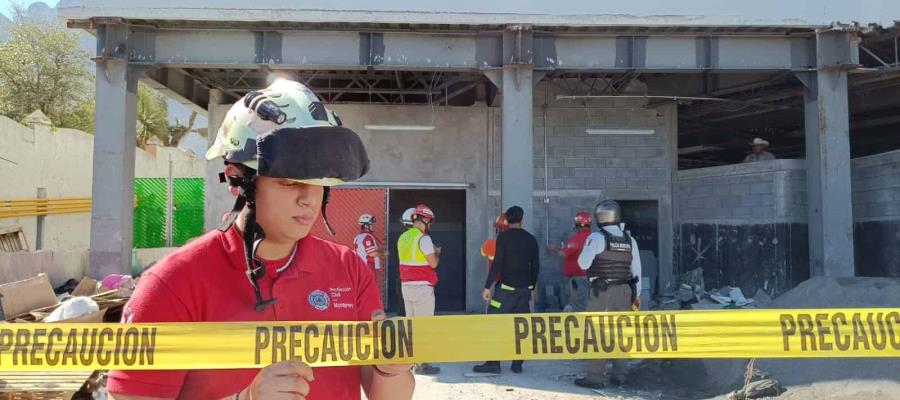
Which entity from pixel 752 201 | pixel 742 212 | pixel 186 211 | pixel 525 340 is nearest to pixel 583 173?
pixel 742 212

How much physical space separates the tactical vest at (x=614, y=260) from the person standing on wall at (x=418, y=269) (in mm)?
1942

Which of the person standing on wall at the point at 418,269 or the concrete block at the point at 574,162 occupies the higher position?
the concrete block at the point at 574,162

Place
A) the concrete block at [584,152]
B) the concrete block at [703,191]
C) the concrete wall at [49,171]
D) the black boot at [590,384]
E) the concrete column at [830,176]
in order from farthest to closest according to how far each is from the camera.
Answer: the concrete wall at [49,171]
the concrete block at [584,152]
the concrete block at [703,191]
the concrete column at [830,176]
the black boot at [590,384]

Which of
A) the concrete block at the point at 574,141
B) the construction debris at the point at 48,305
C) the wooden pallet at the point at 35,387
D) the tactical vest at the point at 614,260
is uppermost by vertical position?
the concrete block at the point at 574,141

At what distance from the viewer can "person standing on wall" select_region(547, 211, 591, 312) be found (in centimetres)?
924

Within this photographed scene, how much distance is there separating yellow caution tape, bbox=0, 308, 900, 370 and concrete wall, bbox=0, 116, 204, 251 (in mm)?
15716

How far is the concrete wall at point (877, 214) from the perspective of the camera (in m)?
9.66

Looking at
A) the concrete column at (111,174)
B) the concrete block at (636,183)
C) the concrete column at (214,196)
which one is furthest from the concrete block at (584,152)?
the concrete column at (111,174)

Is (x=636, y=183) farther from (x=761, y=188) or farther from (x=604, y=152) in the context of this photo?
(x=761, y=188)

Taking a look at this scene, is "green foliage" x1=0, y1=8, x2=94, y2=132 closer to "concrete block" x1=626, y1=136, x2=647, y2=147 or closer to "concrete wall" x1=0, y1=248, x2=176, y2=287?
"concrete wall" x1=0, y1=248, x2=176, y2=287

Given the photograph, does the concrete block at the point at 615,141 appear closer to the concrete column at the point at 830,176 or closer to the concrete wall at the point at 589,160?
the concrete wall at the point at 589,160

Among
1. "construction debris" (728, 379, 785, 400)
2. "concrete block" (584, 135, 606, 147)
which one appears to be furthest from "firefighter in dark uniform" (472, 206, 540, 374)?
"concrete block" (584, 135, 606, 147)

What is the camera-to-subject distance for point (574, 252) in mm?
9828

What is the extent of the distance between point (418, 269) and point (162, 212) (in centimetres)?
1492
